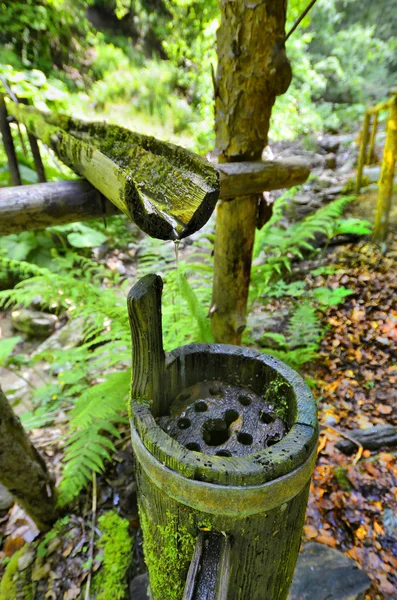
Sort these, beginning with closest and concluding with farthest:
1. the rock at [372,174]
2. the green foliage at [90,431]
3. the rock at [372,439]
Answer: the green foliage at [90,431] < the rock at [372,439] < the rock at [372,174]

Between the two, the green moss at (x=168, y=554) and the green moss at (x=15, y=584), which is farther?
the green moss at (x=15, y=584)

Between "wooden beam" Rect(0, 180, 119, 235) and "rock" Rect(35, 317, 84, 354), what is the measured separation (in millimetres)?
2753

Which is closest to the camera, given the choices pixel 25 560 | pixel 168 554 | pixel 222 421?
pixel 168 554

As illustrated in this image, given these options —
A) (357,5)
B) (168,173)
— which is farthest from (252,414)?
(357,5)

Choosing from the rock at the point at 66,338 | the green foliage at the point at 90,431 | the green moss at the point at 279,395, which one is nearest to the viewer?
the green moss at the point at 279,395

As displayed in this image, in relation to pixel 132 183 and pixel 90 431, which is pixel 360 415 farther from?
pixel 132 183

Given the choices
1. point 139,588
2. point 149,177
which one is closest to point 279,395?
point 149,177

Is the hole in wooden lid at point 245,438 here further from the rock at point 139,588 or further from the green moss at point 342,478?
the green moss at point 342,478

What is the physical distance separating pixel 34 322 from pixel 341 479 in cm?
415

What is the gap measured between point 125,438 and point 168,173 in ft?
8.30

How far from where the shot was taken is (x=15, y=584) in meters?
2.22

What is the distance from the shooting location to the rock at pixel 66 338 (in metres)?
4.39

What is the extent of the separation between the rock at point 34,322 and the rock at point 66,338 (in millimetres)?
232

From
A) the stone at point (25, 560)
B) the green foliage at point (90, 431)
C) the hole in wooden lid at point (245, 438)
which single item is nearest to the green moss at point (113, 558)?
the green foliage at point (90, 431)
